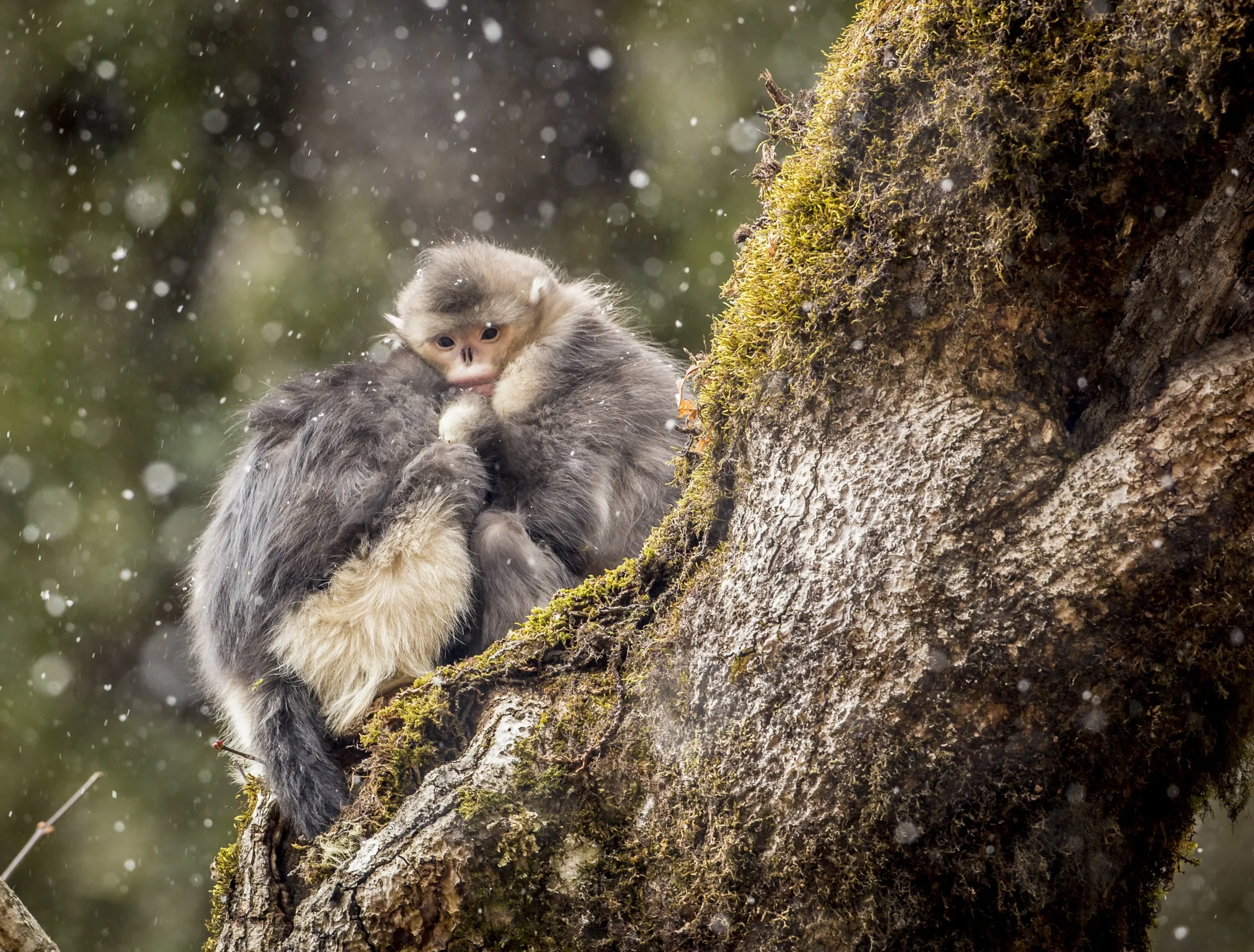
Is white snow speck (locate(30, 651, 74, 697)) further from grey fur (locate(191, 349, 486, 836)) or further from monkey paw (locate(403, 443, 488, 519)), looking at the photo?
monkey paw (locate(403, 443, 488, 519))

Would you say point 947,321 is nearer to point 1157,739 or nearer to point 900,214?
point 900,214

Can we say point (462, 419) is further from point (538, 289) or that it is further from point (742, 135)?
point (742, 135)

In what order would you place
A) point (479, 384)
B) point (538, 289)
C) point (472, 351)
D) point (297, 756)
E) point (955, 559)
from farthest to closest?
point (538, 289)
point (472, 351)
point (479, 384)
point (297, 756)
point (955, 559)

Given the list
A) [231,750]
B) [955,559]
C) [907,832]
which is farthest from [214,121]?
[907,832]

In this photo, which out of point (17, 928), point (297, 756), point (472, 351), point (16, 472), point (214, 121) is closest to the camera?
point (17, 928)

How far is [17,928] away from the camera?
70.2 inches

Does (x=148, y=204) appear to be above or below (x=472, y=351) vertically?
above

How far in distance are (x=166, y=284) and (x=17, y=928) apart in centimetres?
418

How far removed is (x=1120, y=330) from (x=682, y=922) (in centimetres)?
126

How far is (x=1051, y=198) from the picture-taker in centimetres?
158

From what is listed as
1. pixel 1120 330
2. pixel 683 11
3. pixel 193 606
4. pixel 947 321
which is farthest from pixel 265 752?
pixel 683 11

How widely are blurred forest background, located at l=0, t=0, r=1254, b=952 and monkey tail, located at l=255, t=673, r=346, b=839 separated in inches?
97.5

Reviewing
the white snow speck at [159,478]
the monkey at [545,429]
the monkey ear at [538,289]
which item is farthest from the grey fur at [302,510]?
the white snow speck at [159,478]

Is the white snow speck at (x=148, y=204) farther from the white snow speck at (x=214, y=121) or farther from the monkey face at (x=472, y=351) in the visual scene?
the monkey face at (x=472, y=351)
